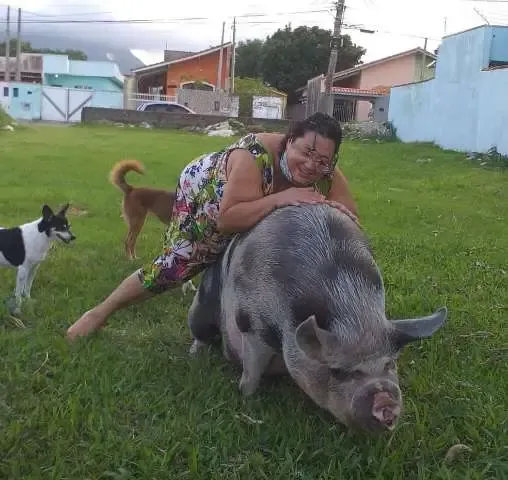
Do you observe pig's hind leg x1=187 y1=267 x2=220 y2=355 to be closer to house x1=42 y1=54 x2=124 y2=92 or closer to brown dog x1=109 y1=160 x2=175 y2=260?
brown dog x1=109 y1=160 x2=175 y2=260

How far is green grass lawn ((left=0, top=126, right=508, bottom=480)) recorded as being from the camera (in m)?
2.84

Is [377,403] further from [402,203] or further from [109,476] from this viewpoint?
[402,203]

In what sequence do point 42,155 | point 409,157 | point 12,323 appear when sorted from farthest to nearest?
point 409,157, point 42,155, point 12,323

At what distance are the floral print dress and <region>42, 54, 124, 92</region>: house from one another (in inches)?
1704

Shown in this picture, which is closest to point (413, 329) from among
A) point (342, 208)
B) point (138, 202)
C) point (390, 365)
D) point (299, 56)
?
point (390, 365)

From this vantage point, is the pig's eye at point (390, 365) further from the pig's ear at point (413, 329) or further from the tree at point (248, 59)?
the tree at point (248, 59)

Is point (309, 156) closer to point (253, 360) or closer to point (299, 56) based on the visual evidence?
point (253, 360)

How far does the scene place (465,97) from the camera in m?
19.1

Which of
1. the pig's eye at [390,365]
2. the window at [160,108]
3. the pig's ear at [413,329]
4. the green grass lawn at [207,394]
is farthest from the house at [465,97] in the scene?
the pig's eye at [390,365]

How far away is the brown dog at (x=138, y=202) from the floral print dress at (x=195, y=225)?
2074 millimetres

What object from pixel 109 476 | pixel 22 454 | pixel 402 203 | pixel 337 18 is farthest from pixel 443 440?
pixel 337 18

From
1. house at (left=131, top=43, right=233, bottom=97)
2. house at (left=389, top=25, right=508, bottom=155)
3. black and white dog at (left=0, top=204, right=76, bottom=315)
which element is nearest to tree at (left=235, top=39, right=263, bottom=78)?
house at (left=131, top=43, right=233, bottom=97)

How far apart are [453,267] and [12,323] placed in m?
3.46

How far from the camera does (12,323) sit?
4.34m
